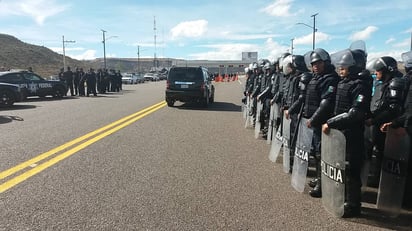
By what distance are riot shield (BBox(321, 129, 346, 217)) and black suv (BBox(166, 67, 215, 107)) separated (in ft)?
41.4

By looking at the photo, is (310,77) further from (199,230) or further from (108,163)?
(108,163)

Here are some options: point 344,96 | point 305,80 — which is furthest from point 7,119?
point 344,96

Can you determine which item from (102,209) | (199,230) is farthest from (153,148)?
(199,230)

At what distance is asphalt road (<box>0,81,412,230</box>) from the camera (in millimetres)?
4328

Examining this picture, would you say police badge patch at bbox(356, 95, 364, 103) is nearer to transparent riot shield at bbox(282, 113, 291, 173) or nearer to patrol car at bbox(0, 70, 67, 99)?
transparent riot shield at bbox(282, 113, 291, 173)

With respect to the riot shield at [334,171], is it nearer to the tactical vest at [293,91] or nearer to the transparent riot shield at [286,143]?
the transparent riot shield at [286,143]

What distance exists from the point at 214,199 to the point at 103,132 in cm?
563

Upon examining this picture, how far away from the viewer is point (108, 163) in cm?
682

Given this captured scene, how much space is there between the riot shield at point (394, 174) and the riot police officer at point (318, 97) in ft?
2.64

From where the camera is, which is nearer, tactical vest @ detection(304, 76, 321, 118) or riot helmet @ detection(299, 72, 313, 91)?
tactical vest @ detection(304, 76, 321, 118)

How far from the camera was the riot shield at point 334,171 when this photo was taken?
4.45 meters

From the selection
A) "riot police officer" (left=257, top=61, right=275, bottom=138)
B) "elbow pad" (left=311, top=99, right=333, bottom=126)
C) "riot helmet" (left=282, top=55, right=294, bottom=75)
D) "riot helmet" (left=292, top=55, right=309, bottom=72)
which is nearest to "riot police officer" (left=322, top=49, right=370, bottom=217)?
"elbow pad" (left=311, top=99, right=333, bottom=126)

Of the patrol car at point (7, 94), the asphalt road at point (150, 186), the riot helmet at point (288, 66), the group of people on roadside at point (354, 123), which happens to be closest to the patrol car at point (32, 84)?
the patrol car at point (7, 94)

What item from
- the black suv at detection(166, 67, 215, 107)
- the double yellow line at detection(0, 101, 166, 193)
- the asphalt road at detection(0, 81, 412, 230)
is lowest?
the asphalt road at detection(0, 81, 412, 230)
